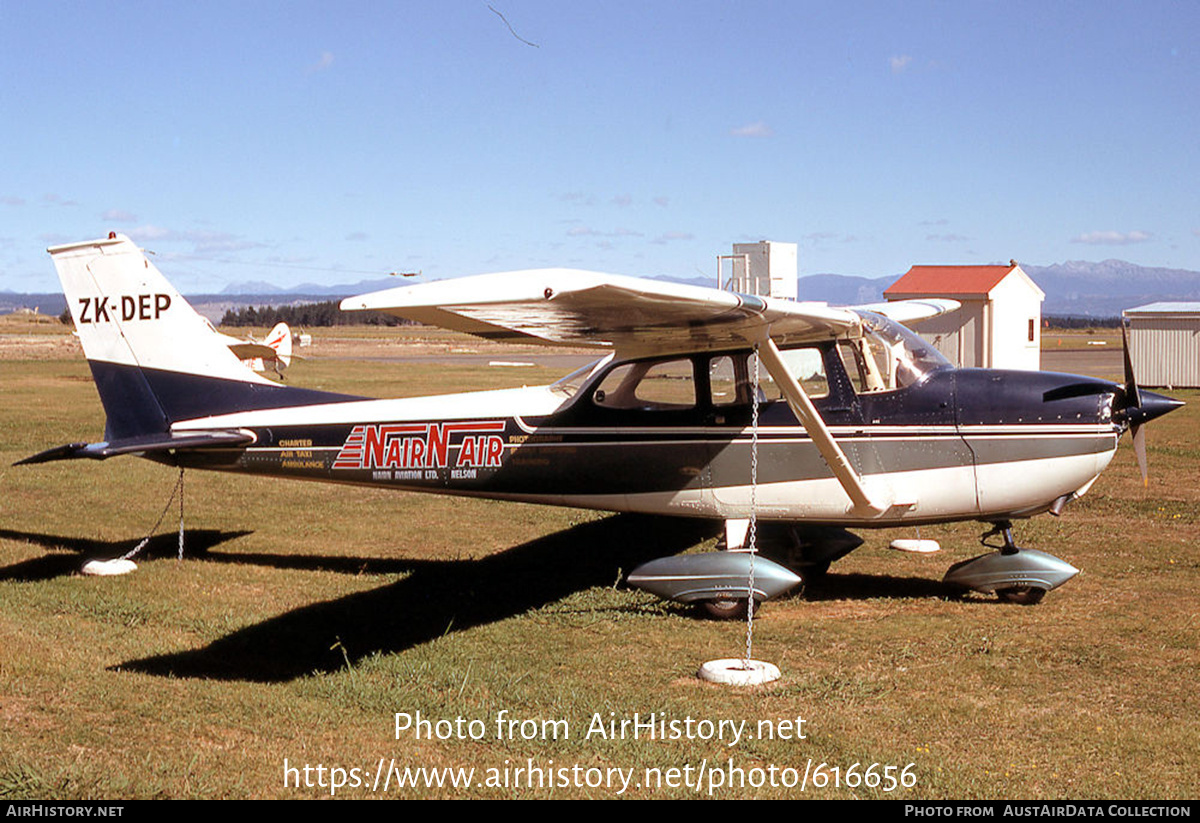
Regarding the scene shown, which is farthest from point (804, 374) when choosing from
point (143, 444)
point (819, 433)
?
point (143, 444)

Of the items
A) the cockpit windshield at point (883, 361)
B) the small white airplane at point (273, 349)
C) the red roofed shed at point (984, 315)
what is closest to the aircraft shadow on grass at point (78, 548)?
the cockpit windshield at point (883, 361)

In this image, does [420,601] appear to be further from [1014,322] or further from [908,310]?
[1014,322]

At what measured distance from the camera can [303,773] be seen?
513 centimetres

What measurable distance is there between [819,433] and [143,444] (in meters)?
5.59

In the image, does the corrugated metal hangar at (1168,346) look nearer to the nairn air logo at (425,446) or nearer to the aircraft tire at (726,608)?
the aircraft tire at (726,608)

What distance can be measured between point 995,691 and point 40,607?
707 cm

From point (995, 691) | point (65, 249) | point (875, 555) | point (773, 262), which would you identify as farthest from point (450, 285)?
point (773, 262)

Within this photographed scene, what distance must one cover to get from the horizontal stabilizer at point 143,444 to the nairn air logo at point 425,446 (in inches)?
42.8

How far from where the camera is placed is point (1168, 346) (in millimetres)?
29891

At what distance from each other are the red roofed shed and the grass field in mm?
18614

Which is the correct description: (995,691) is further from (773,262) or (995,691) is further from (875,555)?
(773,262)

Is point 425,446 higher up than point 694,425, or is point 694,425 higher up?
point 694,425

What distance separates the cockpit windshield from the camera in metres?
8.13

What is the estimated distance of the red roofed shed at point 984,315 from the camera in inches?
1160
